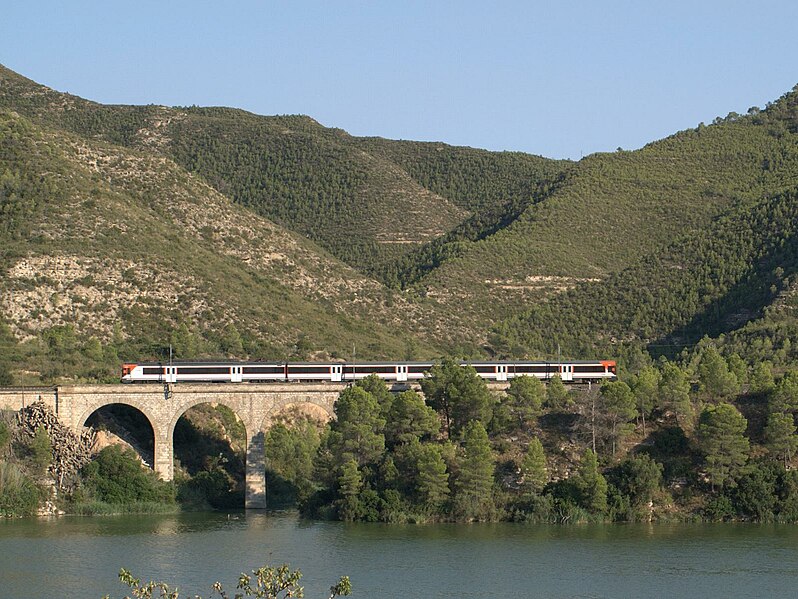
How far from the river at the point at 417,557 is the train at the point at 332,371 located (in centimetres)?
1168

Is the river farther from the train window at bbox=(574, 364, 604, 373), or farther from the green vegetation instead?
the train window at bbox=(574, 364, 604, 373)

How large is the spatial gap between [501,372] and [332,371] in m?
8.85

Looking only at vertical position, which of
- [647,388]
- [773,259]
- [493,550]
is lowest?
[493,550]

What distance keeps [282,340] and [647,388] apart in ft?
104

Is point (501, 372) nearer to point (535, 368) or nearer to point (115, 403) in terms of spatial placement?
point (535, 368)

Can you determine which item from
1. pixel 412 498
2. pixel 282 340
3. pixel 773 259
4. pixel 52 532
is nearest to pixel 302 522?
pixel 412 498

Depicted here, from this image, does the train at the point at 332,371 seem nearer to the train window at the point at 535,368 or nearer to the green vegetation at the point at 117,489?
the train window at the point at 535,368

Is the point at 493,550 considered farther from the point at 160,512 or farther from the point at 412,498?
the point at 160,512

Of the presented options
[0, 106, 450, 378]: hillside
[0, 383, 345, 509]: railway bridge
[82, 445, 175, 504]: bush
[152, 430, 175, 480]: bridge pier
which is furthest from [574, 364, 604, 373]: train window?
[82, 445, 175, 504]: bush

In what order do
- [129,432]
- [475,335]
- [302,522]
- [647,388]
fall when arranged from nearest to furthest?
[302,522], [647,388], [129,432], [475,335]

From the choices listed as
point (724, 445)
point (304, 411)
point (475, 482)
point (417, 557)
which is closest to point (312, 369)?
point (304, 411)

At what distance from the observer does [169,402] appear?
80.7 m

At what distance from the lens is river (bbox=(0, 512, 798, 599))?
5691 centimetres

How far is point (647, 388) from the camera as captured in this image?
78.4 m
